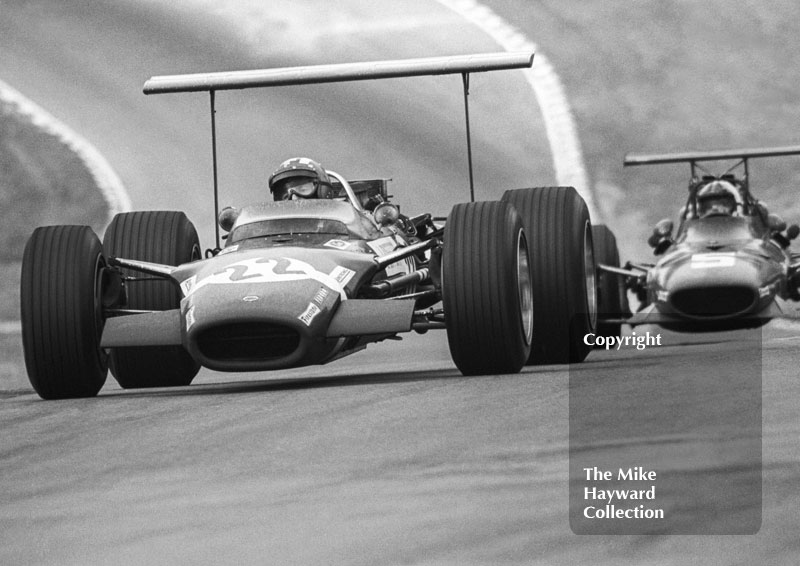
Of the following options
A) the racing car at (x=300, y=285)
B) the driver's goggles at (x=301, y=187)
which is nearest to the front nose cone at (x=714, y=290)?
the racing car at (x=300, y=285)

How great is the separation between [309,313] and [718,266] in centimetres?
625

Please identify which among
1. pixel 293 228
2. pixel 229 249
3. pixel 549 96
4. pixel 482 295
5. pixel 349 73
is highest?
pixel 549 96

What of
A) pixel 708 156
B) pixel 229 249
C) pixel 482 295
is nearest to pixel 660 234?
pixel 708 156

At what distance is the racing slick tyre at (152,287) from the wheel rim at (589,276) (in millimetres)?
2527

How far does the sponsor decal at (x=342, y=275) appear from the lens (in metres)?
8.56

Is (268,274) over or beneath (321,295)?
over

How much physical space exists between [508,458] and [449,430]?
0.86m

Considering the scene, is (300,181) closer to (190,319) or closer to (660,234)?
(190,319)

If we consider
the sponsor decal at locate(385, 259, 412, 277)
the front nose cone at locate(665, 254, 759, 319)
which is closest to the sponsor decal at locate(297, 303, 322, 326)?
the sponsor decal at locate(385, 259, 412, 277)

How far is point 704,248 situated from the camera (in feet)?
47.2

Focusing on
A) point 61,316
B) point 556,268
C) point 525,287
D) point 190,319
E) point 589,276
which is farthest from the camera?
point 589,276

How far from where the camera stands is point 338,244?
9438 millimetres

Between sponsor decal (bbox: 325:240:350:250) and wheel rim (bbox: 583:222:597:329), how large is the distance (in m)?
1.71

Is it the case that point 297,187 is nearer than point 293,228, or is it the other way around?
point 293,228
